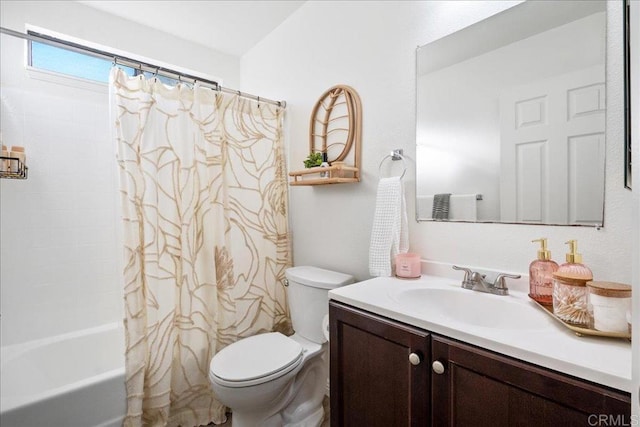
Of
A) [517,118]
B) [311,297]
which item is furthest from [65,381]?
[517,118]

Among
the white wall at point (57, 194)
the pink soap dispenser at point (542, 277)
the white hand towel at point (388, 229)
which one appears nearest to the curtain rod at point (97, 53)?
the white wall at point (57, 194)

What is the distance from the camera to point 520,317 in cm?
101

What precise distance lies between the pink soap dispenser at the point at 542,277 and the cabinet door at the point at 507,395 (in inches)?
15.3

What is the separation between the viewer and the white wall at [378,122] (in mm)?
977

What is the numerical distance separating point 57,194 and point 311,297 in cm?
176

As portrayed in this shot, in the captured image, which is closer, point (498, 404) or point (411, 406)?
point (498, 404)

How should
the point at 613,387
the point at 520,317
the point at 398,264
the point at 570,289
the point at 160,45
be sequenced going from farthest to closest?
the point at 160,45 < the point at 398,264 < the point at 520,317 < the point at 570,289 < the point at 613,387

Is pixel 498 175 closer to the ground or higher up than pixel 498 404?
higher up

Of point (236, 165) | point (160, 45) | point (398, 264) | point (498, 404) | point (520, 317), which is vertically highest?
point (160, 45)

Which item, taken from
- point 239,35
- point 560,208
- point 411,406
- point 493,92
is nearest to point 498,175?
point 560,208

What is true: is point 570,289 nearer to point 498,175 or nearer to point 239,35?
point 498,175

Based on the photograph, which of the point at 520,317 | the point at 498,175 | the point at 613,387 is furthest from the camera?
the point at 498,175

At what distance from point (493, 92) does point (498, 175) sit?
0.34 meters

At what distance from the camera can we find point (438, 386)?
0.85 metres
